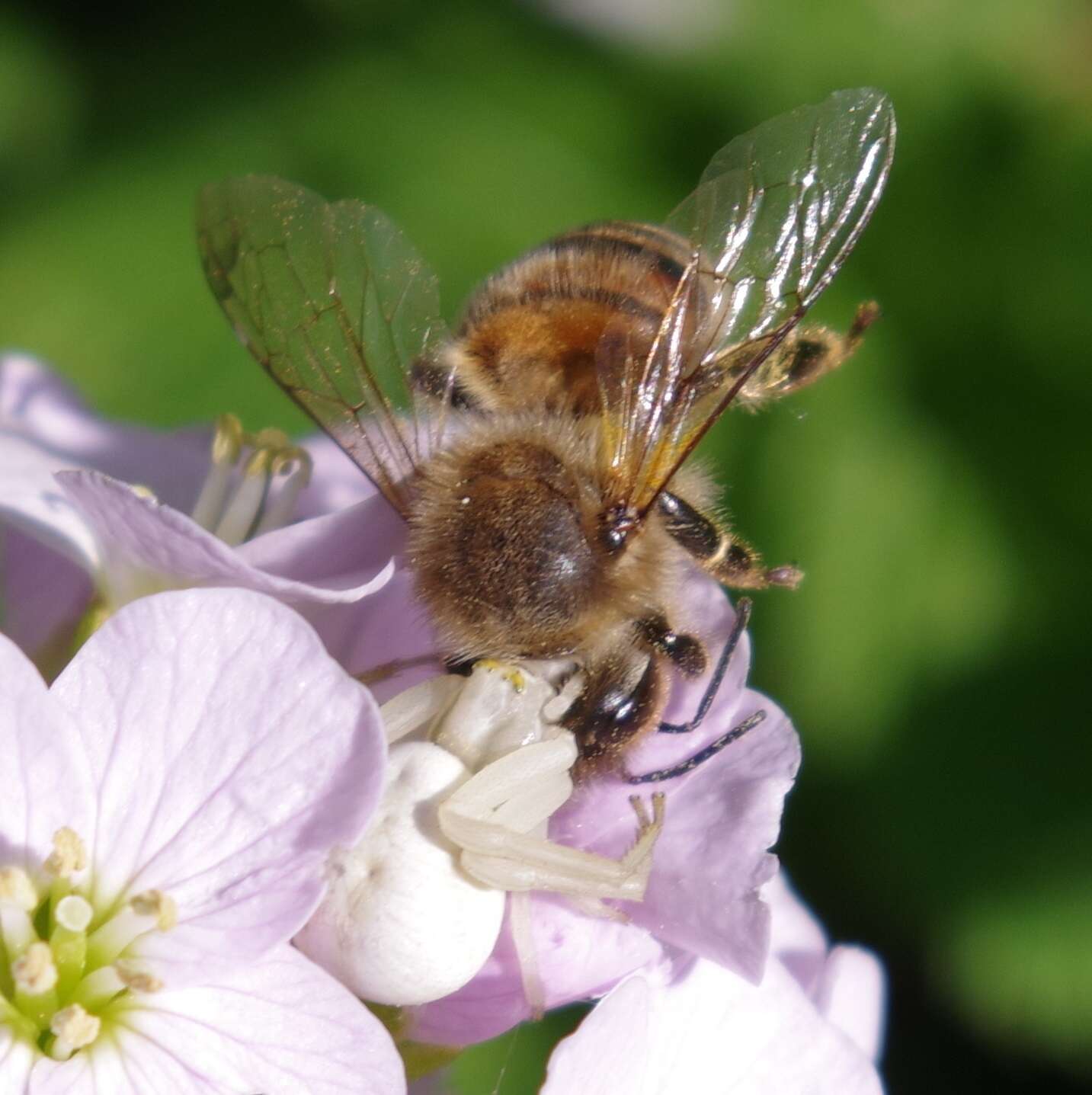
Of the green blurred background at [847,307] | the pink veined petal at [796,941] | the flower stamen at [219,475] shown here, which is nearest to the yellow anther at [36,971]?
the flower stamen at [219,475]

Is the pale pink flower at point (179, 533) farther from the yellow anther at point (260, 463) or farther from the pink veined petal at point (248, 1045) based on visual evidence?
the pink veined petal at point (248, 1045)

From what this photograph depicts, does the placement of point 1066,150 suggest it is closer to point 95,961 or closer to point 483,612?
point 483,612

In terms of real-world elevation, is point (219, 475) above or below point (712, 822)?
below

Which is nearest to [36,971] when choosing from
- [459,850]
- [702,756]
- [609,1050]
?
[459,850]

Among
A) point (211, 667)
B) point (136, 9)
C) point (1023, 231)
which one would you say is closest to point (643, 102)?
point (1023, 231)

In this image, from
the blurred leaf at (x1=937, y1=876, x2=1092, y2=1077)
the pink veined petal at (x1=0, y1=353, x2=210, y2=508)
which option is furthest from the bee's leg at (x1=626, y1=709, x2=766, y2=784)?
the blurred leaf at (x1=937, y1=876, x2=1092, y2=1077)

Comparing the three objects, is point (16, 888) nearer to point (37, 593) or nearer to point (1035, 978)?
point (37, 593)

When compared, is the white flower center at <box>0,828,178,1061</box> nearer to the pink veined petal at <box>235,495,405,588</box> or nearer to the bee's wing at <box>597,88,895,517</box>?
the pink veined petal at <box>235,495,405,588</box>
